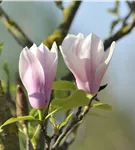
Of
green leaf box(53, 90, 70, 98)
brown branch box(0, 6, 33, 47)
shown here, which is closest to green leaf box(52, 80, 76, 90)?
green leaf box(53, 90, 70, 98)

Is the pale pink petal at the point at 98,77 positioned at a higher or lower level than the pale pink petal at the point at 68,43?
lower

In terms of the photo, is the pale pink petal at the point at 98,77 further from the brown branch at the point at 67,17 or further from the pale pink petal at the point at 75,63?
the brown branch at the point at 67,17

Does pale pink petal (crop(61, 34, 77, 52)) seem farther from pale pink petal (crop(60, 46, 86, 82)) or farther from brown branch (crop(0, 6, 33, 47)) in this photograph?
brown branch (crop(0, 6, 33, 47))

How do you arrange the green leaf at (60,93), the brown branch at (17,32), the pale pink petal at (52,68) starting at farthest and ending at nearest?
1. the brown branch at (17,32)
2. the green leaf at (60,93)
3. the pale pink petal at (52,68)

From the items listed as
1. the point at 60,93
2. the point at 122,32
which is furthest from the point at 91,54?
the point at 122,32

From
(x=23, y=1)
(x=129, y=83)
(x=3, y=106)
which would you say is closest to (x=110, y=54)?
(x=3, y=106)

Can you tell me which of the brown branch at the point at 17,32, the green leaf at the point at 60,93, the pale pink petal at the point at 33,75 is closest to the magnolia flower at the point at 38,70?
the pale pink petal at the point at 33,75

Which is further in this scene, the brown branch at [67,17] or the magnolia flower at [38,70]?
the brown branch at [67,17]

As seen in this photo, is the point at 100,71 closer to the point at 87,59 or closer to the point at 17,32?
the point at 87,59
